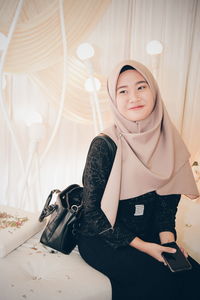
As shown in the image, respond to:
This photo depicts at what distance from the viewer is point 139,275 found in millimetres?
934

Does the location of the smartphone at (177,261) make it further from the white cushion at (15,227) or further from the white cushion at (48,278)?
the white cushion at (15,227)

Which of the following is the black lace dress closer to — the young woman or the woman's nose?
the young woman

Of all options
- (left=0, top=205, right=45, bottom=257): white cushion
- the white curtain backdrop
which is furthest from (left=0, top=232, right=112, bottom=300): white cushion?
the white curtain backdrop

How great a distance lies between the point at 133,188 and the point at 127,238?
20 cm

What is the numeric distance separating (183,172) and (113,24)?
1093 millimetres

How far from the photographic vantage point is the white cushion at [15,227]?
1.13 metres

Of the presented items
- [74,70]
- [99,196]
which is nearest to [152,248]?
[99,196]

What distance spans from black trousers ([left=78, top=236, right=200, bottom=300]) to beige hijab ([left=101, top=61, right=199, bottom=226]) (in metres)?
0.14

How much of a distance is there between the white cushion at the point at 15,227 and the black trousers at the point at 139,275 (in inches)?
13.8

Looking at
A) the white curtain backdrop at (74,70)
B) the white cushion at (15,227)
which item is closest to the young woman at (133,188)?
the white cushion at (15,227)

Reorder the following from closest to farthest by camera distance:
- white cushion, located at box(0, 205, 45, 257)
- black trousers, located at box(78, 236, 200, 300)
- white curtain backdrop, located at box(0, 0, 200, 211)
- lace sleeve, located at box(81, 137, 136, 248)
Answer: black trousers, located at box(78, 236, 200, 300) < lace sleeve, located at box(81, 137, 136, 248) < white cushion, located at box(0, 205, 45, 257) < white curtain backdrop, located at box(0, 0, 200, 211)

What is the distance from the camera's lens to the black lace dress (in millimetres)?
907

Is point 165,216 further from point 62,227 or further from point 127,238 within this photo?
point 62,227

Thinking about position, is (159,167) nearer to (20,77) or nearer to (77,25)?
(77,25)
